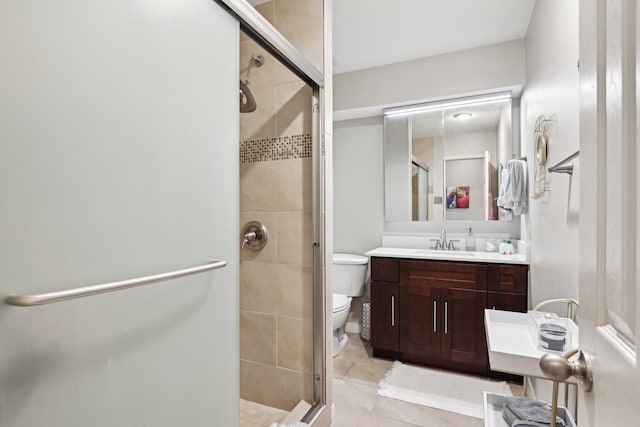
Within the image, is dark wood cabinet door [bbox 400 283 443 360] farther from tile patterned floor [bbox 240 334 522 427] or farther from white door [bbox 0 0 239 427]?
white door [bbox 0 0 239 427]

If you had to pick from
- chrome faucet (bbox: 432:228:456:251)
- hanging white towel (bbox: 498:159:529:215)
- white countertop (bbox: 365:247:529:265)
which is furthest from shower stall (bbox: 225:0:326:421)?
chrome faucet (bbox: 432:228:456:251)

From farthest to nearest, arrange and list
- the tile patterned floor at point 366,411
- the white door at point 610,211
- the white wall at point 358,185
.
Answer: the white wall at point 358,185 < the tile patterned floor at point 366,411 < the white door at point 610,211

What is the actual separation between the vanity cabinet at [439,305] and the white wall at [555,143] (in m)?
0.20

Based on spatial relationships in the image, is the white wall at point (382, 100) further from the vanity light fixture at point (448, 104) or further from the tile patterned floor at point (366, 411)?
the tile patterned floor at point (366, 411)

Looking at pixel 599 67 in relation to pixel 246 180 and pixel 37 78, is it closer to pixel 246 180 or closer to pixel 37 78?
pixel 37 78

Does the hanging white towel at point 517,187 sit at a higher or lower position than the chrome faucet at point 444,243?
higher

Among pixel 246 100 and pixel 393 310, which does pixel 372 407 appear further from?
pixel 246 100

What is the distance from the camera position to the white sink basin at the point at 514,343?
3.22ft

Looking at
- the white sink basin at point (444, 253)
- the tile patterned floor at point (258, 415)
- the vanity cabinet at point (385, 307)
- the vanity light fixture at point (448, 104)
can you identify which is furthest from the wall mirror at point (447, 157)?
the tile patterned floor at point (258, 415)

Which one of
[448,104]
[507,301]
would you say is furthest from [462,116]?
[507,301]

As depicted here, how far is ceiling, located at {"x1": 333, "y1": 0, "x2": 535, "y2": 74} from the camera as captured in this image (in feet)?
6.82

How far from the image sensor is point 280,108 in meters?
1.79

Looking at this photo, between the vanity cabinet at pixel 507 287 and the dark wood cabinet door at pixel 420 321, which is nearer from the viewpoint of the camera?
A: the vanity cabinet at pixel 507 287

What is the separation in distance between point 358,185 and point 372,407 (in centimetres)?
193
